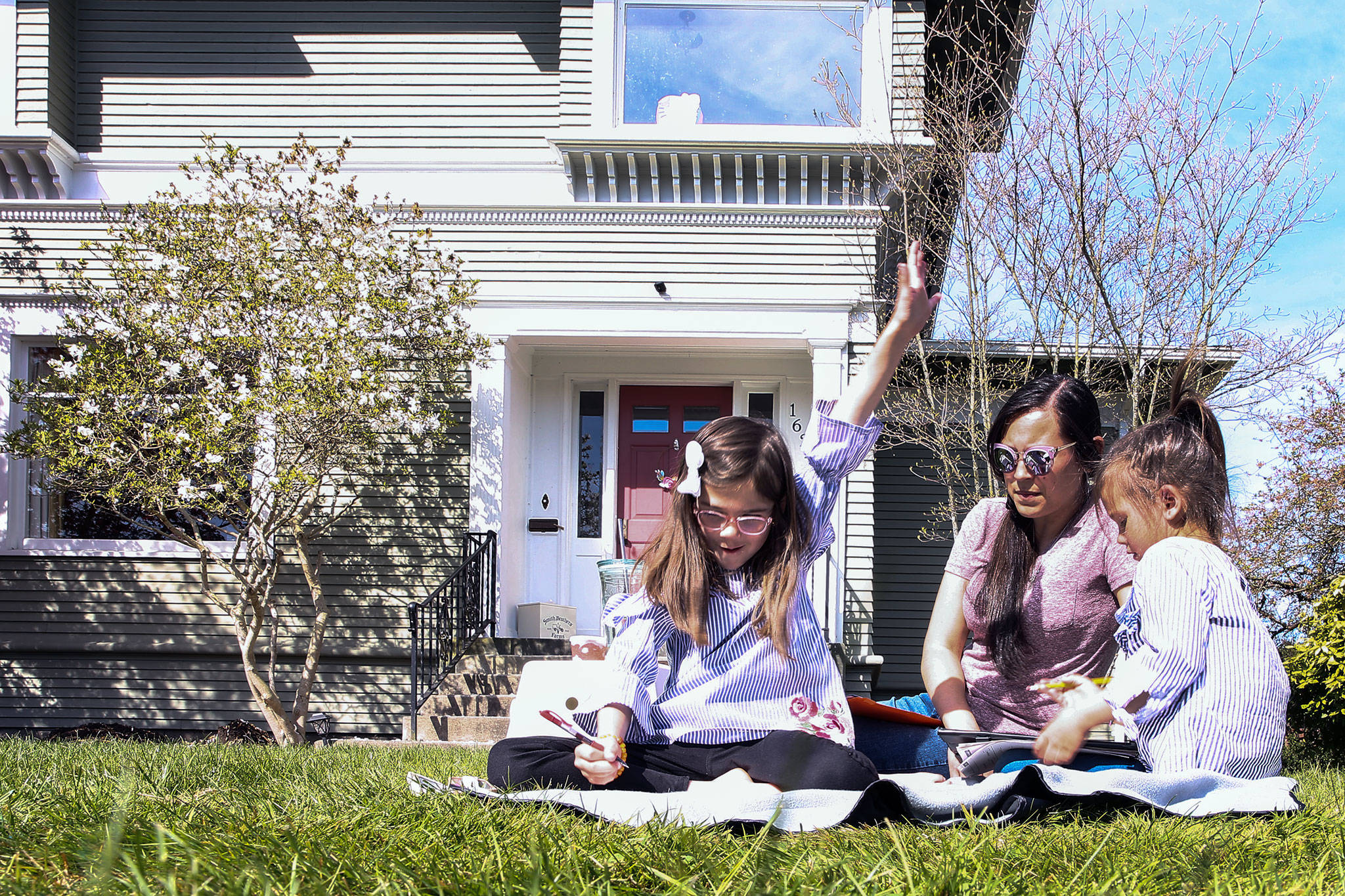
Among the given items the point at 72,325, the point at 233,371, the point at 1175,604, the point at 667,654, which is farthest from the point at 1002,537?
the point at 72,325

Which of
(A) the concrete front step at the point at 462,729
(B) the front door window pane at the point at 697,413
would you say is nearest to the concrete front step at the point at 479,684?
(A) the concrete front step at the point at 462,729

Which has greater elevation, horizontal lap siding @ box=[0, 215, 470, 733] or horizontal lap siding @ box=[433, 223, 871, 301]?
horizontal lap siding @ box=[433, 223, 871, 301]

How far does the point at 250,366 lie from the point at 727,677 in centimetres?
554

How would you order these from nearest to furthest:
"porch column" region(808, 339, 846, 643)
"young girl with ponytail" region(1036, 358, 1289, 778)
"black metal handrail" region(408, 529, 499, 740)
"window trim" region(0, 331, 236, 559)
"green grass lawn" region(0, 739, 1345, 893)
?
"green grass lawn" region(0, 739, 1345, 893) → "young girl with ponytail" region(1036, 358, 1289, 778) → "black metal handrail" region(408, 529, 499, 740) → "porch column" region(808, 339, 846, 643) → "window trim" region(0, 331, 236, 559)

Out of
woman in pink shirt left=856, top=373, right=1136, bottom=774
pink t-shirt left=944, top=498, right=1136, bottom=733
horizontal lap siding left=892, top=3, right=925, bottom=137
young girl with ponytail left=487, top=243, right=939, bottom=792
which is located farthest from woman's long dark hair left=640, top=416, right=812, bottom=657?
horizontal lap siding left=892, top=3, right=925, bottom=137

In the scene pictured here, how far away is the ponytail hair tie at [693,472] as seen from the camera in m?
2.52

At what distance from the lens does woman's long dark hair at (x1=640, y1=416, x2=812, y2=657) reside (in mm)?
2492

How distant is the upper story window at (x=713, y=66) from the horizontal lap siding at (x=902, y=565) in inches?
131

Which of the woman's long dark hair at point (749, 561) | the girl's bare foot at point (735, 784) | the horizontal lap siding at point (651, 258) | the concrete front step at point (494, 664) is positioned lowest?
the concrete front step at point (494, 664)

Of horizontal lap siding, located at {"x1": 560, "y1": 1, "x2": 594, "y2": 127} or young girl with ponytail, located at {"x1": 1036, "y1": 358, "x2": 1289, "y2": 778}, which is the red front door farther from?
young girl with ponytail, located at {"x1": 1036, "y1": 358, "x2": 1289, "y2": 778}

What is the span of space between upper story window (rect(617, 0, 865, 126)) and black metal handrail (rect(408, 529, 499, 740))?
147 inches

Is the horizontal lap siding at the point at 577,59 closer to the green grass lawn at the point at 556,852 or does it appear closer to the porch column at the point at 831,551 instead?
the porch column at the point at 831,551

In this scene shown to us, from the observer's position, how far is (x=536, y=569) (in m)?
8.56

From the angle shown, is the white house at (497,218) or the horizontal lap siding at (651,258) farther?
the horizontal lap siding at (651,258)
